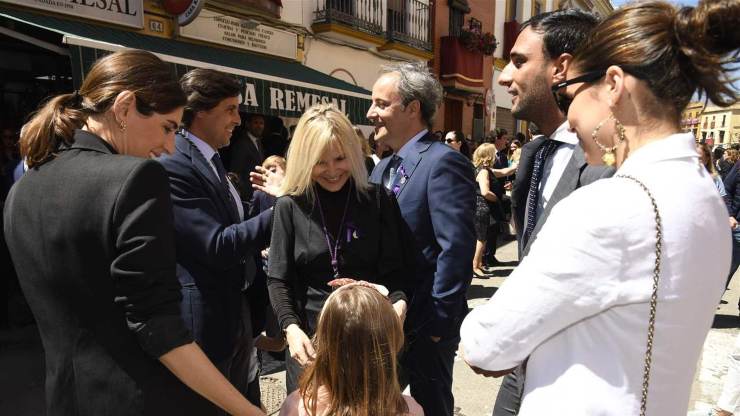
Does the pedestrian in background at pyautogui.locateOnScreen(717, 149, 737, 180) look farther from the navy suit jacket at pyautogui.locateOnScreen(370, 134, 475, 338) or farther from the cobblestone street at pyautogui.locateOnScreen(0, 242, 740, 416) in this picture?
the navy suit jacket at pyautogui.locateOnScreen(370, 134, 475, 338)

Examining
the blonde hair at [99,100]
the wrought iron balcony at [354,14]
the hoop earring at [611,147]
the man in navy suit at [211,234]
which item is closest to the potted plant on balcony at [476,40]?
the wrought iron balcony at [354,14]

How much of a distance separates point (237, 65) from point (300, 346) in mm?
6159

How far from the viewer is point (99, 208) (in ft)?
3.65

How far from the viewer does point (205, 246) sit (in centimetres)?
188

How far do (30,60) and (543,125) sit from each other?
6.87m

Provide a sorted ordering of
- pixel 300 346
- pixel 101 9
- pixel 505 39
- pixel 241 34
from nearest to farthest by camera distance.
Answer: pixel 300 346 → pixel 101 9 → pixel 241 34 → pixel 505 39

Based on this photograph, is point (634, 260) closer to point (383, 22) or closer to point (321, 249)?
point (321, 249)

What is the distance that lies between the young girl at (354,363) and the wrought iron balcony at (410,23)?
10566mm

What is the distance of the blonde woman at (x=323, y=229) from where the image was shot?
196cm

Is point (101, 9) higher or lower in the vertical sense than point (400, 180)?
higher

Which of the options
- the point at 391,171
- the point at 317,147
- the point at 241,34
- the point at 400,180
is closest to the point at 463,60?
the point at 241,34

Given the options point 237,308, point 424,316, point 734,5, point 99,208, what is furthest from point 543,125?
point 99,208

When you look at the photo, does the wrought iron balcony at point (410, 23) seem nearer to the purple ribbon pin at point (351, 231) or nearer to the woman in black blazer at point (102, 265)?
the purple ribbon pin at point (351, 231)

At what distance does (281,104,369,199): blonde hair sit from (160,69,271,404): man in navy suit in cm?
21
